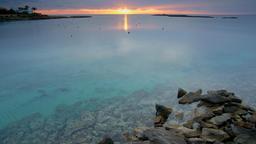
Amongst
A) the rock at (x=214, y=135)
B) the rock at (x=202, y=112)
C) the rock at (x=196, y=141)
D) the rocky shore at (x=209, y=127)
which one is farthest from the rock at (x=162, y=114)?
the rock at (x=196, y=141)

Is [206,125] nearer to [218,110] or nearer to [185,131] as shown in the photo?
[185,131]

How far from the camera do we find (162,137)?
8578 millimetres

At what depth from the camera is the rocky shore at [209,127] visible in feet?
28.0

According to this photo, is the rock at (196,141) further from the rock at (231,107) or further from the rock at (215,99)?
the rock at (215,99)

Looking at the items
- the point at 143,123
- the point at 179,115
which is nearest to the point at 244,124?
the point at 179,115

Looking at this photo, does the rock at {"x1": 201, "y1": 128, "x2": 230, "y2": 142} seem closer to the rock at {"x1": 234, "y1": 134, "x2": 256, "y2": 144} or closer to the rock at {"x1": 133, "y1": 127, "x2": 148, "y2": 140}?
the rock at {"x1": 234, "y1": 134, "x2": 256, "y2": 144}

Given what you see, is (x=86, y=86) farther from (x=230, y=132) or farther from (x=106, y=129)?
(x=230, y=132)

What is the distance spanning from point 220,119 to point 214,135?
1469 millimetres

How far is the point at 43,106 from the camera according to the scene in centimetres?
1359

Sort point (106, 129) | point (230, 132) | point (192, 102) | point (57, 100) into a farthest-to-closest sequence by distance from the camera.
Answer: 1. point (57, 100)
2. point (192, 102)
3. point (106, 129)
4. point (230, 132)

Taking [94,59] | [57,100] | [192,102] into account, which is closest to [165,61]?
[94,59]

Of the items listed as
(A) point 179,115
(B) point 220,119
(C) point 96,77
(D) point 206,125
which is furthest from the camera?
(C) point 96,77

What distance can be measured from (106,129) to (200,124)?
4.13 m

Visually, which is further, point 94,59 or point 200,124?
point 94,59
